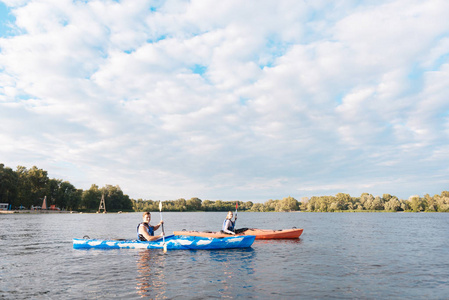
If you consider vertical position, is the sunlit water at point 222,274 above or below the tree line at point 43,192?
below

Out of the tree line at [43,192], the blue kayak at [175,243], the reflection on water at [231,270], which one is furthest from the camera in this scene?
the tree line at [43,192]

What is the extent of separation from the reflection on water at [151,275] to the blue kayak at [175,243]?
58cm

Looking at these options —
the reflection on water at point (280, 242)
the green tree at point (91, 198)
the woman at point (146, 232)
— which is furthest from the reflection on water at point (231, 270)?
the green tree at point (91, 198)

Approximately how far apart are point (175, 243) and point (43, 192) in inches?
4030

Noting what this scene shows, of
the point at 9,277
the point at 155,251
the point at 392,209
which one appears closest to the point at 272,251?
the point at 155,251

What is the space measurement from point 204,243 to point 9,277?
33.0 feet

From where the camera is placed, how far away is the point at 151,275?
502 inches

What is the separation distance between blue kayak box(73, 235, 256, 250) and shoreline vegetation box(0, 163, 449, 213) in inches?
3272

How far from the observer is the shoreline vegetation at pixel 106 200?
97000mm

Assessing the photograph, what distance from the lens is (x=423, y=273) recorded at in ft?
45.5

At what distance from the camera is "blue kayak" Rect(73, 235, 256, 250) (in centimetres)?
1880

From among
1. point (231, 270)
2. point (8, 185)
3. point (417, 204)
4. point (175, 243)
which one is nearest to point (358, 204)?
point (417, 204)

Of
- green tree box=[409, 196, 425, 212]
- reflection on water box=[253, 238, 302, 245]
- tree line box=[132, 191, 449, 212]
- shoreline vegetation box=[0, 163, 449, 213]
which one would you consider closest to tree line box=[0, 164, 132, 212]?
shoreline vegetation box=[0, 163, 449, 213]

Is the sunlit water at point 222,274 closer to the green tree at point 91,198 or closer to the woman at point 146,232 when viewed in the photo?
the woman at point 146,232
